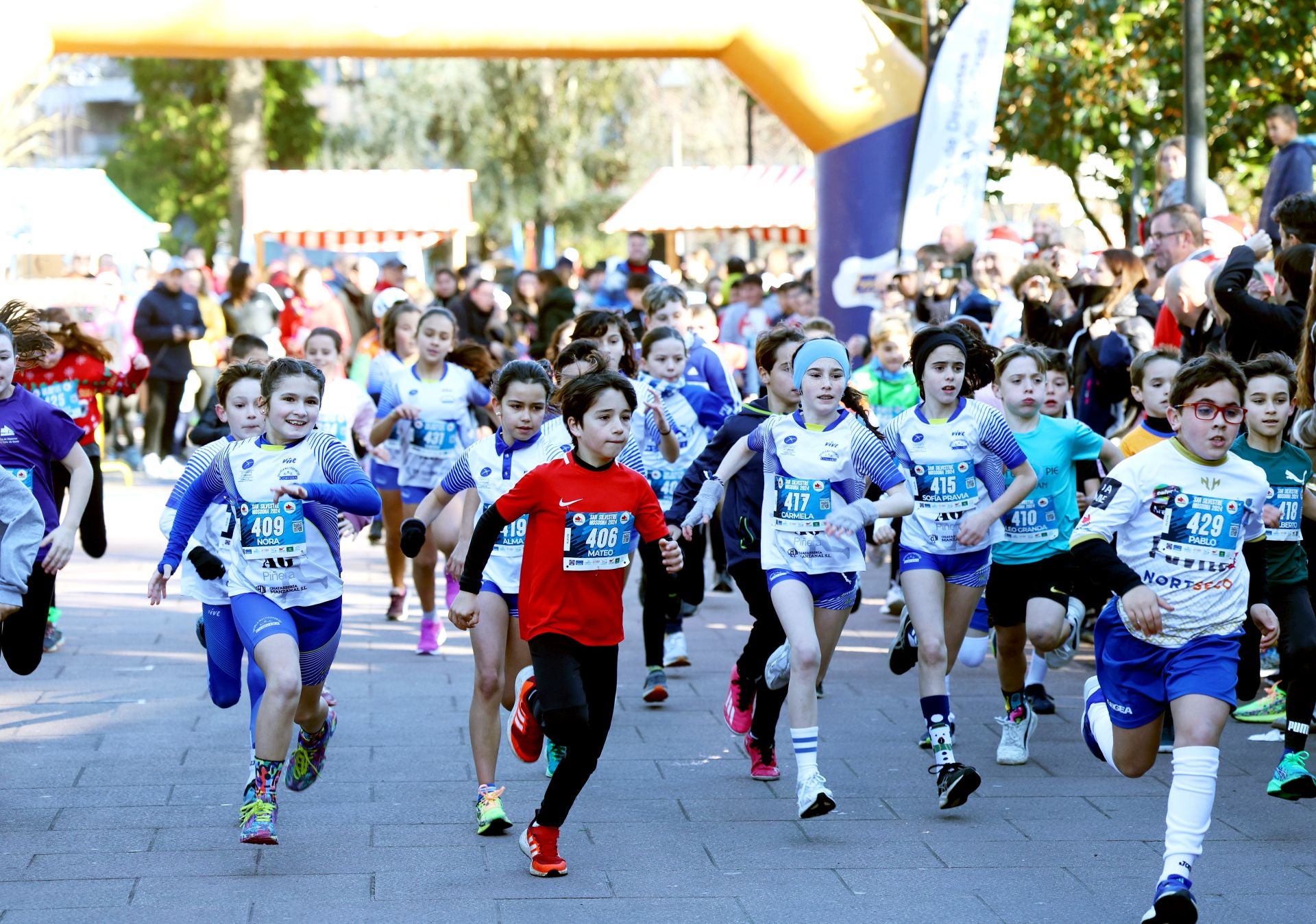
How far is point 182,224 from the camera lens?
144 feet

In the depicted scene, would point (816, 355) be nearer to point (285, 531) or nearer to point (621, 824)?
point (621, 824)

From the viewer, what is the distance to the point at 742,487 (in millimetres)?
6988

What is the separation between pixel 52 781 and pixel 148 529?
775 cm

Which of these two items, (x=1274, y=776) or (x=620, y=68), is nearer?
(x=1274, y=776)

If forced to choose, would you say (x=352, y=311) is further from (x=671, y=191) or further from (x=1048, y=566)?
(x=1048, y=566)

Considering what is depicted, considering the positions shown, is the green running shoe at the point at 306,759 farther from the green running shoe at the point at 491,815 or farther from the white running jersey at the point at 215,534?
the green running shoe at the point at 491,815

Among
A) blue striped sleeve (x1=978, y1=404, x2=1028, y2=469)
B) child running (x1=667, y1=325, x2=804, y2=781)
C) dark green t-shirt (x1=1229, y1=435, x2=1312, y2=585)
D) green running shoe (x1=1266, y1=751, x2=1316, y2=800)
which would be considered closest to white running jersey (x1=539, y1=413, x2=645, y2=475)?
child running (x1=667, y1=325, x2=804, y2=781)

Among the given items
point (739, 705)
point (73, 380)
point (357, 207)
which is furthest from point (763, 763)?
point (357, 207)

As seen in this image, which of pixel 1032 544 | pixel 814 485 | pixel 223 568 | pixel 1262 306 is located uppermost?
pixel 1262 306

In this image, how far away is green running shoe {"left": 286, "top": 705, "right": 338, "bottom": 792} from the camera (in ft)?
20.7

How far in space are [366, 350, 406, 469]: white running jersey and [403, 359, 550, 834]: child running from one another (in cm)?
291

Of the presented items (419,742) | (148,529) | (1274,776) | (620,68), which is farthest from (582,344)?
(620,68)

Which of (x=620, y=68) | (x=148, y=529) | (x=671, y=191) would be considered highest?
(x=620, y=68)

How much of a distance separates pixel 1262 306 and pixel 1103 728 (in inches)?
113
